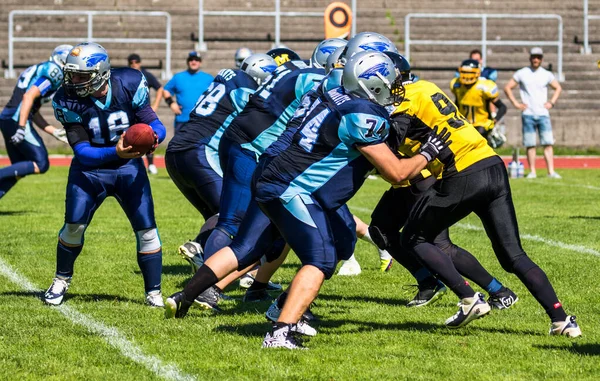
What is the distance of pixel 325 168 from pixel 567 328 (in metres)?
1.60

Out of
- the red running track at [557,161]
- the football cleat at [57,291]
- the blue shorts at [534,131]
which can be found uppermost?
the football cleat at [57,291]

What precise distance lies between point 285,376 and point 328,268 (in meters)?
0.74

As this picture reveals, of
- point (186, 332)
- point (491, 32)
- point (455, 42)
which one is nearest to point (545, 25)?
point (491, 32)

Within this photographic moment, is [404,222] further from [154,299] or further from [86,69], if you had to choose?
[86,69]

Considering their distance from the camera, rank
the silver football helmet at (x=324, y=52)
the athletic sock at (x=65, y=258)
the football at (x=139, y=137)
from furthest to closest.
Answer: the silver football helmet at (x=324, y=52), the athletic sock at (x=65, y=258), the football at (x=139, y=137)

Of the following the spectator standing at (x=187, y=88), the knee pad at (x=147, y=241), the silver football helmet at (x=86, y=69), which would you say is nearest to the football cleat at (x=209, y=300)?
the knee pad at (x=147, y=241)

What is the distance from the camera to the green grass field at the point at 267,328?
16.9 ft

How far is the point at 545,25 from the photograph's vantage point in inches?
1000

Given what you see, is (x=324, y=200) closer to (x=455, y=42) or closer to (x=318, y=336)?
(x=318, y=336)

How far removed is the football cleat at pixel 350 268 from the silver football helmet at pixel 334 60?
203 centimetres

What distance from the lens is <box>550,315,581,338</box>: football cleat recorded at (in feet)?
19.1

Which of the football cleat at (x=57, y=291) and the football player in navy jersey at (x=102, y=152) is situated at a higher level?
the football player in navy jersey at (x=102, y=152)

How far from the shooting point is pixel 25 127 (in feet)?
38.2

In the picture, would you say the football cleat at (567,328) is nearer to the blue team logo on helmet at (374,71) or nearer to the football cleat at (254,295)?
the blue team logo on helmet at (374,71)
